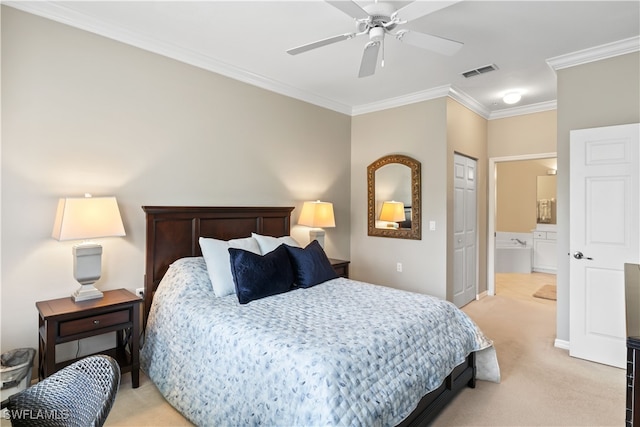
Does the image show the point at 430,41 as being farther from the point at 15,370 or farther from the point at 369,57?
the point at 15,370

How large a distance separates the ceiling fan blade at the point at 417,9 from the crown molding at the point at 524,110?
331 cm

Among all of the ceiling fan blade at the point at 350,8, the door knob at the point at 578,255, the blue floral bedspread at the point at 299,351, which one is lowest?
the blue floral bedspread at the point at 299,351

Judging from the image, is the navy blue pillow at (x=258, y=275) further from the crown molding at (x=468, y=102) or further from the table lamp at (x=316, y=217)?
the crown molding at (x=468, y=102)

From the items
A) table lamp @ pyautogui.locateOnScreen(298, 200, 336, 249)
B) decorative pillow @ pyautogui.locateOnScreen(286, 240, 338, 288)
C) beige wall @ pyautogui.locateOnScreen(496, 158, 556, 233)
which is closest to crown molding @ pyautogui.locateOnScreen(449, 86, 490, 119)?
table lamp @ pyautogui.locateOnScreen(298, 200, 336, 249)

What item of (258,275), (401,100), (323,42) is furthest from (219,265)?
(401,100)

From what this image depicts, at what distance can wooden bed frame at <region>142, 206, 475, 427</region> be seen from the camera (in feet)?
7.57

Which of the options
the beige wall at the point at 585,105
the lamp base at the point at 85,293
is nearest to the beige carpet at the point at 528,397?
the beige wall at the point at 585,105

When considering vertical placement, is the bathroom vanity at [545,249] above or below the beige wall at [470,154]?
below

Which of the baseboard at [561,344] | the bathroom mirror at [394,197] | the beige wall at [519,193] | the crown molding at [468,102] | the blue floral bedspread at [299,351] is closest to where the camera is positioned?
the blue floral bedspread at [299,351]

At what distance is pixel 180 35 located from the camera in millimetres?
2787

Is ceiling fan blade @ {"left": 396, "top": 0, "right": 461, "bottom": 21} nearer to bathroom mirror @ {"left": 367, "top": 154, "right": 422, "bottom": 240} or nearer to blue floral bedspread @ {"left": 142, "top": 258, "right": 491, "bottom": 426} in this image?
blue floral bedspread @ {"left": 142, "top": 258, "right": 491, "bottom": 426}

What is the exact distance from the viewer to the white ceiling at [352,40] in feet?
7.86

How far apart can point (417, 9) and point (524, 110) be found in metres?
3.57

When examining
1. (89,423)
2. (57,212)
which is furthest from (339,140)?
(89,423)
